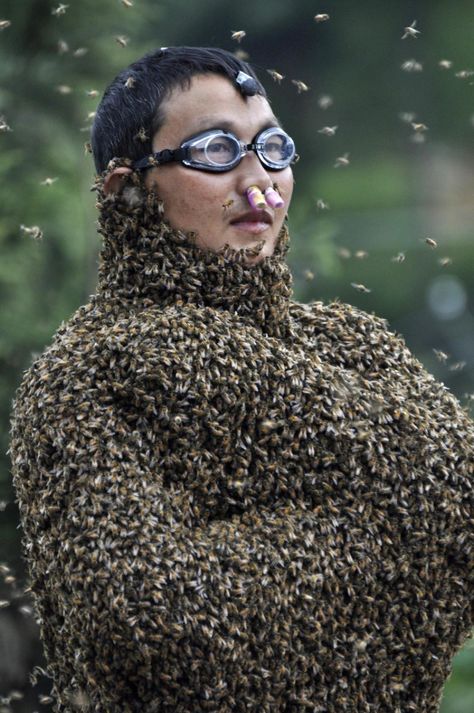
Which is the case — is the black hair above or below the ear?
above

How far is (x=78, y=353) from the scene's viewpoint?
3.31m

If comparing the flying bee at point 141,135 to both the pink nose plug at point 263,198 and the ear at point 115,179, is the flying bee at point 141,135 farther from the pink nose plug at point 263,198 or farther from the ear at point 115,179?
the pink nose plug at point 263,198

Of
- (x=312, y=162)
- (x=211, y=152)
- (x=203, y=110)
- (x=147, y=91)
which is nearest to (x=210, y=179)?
(x=211, y=152)

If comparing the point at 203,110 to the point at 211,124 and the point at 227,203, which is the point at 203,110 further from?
the point at 227,203

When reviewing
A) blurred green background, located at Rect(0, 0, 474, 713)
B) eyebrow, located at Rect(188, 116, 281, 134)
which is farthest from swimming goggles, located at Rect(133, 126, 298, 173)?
blurred green background, located at Rect(0, 0, 474, 713)

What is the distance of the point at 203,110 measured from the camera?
3355 millimetres

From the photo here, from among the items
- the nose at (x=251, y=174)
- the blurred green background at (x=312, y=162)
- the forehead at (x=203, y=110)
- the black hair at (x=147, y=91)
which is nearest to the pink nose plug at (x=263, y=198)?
the nose at (x=251, y=174)

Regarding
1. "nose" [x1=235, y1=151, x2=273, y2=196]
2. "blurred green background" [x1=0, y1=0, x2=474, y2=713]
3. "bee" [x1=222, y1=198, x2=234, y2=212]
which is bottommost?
"bee" [x1=222, y1=198, x2=234, y2=212]

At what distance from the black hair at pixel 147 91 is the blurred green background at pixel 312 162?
8.54 feet

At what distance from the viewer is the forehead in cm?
336

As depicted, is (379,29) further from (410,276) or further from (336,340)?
(336,340)

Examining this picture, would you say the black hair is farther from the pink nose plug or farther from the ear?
the pink nose plug

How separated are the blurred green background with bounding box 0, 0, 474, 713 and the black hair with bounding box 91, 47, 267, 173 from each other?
2.60 meters

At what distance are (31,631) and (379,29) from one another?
12062mm
